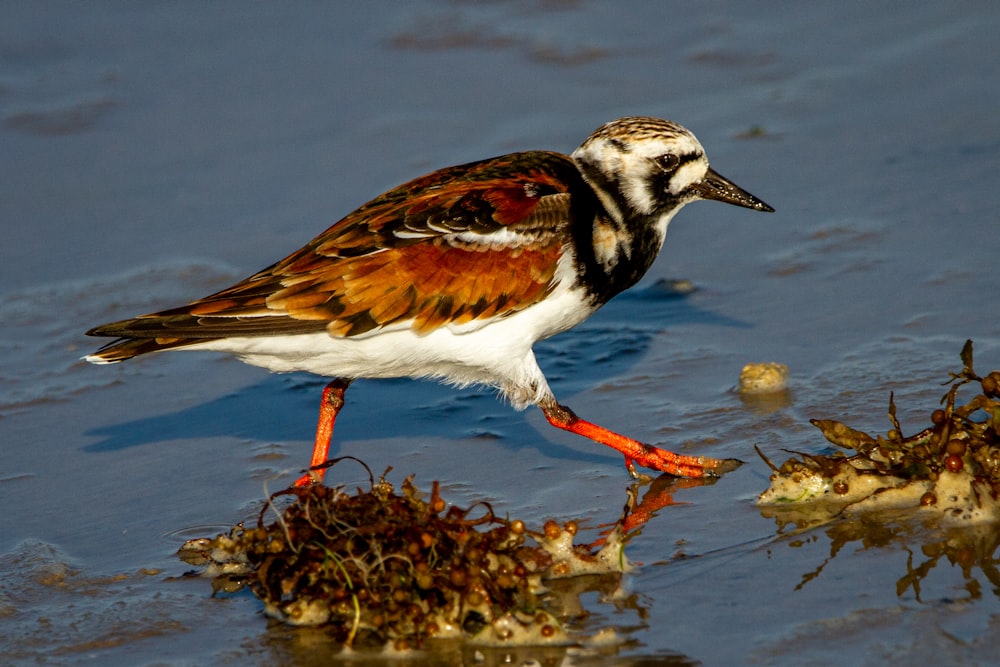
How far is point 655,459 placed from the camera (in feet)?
16.4

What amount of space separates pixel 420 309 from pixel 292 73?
485 cm

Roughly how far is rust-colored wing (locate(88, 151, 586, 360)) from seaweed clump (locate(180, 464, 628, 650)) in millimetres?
878

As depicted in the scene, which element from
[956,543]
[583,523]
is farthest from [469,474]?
[956,543]

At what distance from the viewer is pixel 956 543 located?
3967 millimetres

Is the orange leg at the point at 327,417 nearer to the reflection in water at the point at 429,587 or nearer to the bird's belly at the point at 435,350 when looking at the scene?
the bird's belly at the point at 435,350

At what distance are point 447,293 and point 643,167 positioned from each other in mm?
1084

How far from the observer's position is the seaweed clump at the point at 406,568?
12.5 feet

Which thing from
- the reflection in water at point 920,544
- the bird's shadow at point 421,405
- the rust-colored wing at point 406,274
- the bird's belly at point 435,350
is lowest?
the reflection in water at point 920,544

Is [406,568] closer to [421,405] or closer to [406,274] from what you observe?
[406,274]

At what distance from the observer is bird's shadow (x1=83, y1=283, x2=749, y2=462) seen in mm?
5691

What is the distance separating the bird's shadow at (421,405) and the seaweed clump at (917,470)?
115 centimetres

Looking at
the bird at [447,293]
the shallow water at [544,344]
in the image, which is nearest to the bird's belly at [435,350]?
the bird at [447,293]

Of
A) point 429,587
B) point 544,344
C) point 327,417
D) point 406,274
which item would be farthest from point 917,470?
point 544,344

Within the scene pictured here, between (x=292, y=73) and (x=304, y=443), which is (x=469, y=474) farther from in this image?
(x=292, y=73)
